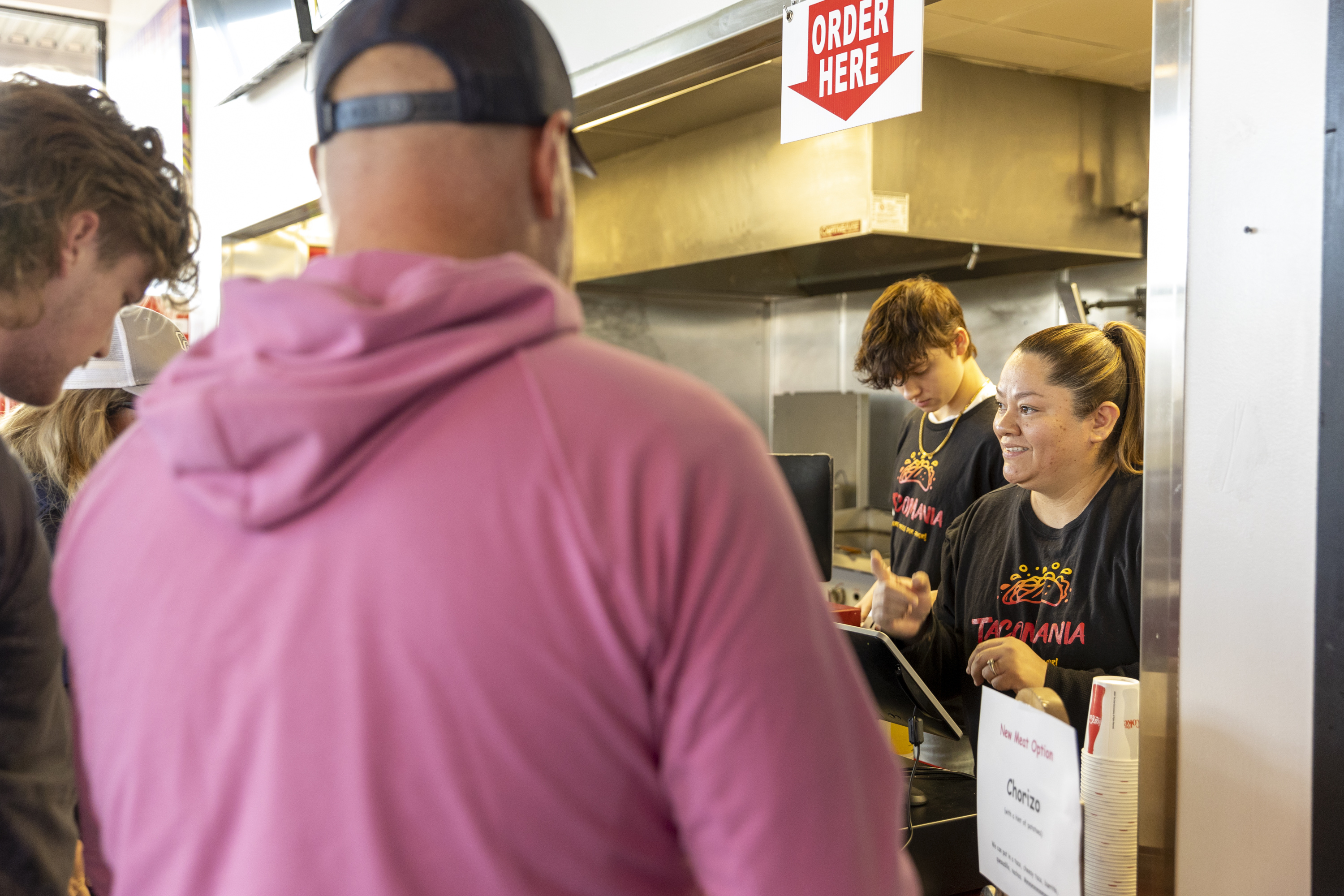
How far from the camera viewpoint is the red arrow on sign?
1.64m

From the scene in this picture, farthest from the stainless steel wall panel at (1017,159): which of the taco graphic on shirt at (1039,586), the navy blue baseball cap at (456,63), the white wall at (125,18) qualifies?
the white wall at (125,18)

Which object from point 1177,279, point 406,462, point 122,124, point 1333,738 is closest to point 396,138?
point 406,462

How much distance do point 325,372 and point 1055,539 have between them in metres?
1.54

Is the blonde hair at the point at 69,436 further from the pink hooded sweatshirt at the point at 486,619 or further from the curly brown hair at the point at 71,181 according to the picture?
the pink hooded sweatshirt at the point at 486,619

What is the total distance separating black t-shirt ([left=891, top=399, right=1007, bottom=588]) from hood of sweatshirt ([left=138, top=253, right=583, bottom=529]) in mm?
2144

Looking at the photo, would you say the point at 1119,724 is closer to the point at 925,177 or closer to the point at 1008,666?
the point at 1008,666

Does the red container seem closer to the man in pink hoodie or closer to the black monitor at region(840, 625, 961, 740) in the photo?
the black monitor at region(840, 625, 961, 740)

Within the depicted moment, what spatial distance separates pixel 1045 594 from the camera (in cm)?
181

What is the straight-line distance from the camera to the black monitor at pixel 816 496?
7.55ft

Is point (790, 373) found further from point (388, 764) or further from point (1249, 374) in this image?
point (388, 764)

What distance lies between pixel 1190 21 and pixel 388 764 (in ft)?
3.63

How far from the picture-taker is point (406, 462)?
1.82 ft

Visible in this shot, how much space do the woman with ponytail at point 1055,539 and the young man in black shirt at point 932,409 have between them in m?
0.63

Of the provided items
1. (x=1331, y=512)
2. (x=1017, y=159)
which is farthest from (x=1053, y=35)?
(x=1331, y=512)
